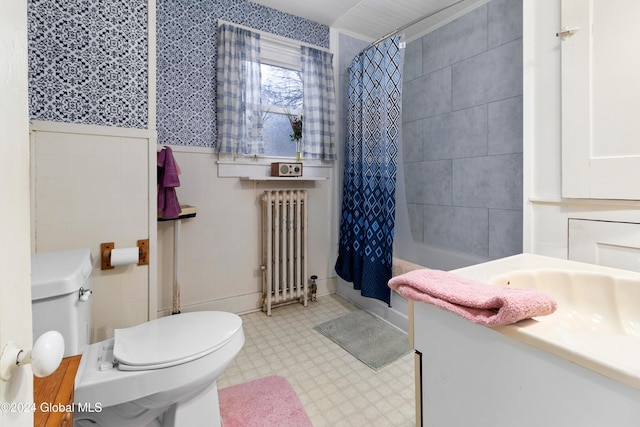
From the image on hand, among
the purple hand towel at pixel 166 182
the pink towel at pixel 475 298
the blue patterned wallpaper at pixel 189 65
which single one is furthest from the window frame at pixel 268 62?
the pink towel at pixel 475 298

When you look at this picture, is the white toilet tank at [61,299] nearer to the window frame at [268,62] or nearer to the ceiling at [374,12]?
the window frame at [268,62]

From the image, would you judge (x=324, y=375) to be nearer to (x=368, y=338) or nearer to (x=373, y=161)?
(x=368, y=338)

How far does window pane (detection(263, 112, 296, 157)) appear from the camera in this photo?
2.44 metres

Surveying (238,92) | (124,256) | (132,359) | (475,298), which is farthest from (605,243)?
(238,92)

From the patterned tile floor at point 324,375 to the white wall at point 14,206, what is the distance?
1.25m

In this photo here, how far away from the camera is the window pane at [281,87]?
241 centimetres

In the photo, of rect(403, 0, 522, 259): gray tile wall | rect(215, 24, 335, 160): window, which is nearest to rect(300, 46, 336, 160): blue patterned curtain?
rect(215, 24, 335, 160): window

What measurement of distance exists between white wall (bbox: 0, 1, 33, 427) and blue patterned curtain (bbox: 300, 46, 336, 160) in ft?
7.06

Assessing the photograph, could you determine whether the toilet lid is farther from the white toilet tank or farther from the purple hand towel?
the purple hand towel

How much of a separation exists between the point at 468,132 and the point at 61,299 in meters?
2.50

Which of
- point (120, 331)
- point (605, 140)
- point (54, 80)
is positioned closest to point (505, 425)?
point (605, 140)

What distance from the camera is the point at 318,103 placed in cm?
249

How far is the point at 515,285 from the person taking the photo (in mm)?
853

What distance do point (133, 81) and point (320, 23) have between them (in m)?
1.74
